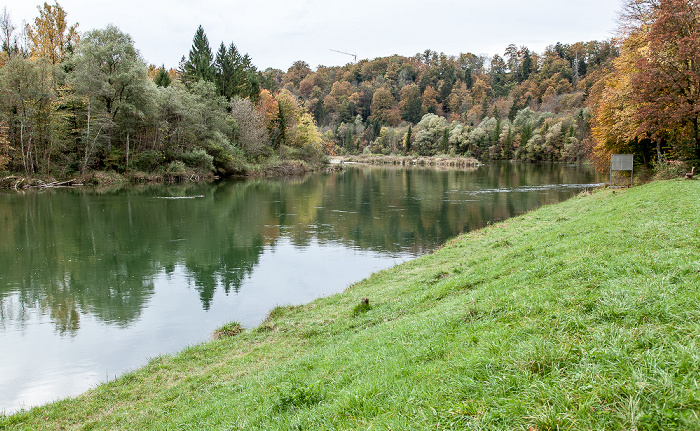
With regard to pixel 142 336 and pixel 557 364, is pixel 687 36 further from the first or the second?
pixel 142 336

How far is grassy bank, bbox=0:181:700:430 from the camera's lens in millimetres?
3510

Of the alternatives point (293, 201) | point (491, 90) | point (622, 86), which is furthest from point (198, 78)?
point (491, 90)

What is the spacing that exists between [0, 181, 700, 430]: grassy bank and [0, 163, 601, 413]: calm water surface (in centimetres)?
264

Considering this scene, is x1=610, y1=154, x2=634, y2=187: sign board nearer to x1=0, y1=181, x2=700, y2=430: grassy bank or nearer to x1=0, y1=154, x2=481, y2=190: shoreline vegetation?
x1=0, y1=181, x2=700, y2=430: grassy bank

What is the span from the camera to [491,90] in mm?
166125

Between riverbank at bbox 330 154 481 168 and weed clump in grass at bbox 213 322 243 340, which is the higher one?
riverbank at bbox 330 154 481 168

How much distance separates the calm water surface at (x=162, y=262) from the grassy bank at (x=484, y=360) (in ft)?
8.66

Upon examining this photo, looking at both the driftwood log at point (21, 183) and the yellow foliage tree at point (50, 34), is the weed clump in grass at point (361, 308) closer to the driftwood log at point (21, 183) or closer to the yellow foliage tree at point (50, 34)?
the driftwood log at point (21, 183)

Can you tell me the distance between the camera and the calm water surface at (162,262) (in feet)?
36.8

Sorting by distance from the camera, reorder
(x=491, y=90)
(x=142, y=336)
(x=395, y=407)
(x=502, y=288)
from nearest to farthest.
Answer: (x=395, y=407) → (x=502, y=288) → (x=142, y=336) → (x=491, y=90)

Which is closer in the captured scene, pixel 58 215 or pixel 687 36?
pixel 687 36

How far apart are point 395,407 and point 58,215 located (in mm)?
32745

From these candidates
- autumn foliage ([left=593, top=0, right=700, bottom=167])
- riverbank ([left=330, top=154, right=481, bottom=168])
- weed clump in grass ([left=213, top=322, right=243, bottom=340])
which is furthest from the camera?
riverbank ([left=330, top=154, right=481, bottom=168])

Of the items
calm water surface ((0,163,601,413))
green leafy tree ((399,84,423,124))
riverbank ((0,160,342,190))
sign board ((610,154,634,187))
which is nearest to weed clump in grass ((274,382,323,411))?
calm water surface ((0,163,601,413))
